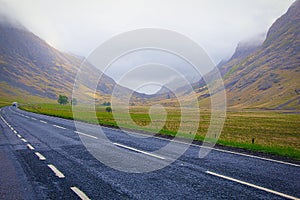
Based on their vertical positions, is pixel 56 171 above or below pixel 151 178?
below

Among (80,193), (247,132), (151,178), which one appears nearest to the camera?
(80,193)

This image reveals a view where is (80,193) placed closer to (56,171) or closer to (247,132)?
(56,171)

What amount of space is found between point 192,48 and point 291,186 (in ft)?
42.2

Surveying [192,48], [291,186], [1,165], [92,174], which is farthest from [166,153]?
[192,48]

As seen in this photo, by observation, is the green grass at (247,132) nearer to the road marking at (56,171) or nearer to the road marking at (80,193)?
the road marking at (80,193)

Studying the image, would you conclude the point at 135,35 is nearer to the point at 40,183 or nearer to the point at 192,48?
the point at 192,48

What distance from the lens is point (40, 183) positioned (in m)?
7.16

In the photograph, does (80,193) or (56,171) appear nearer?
(80,193)

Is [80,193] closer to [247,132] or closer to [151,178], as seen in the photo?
[151,178]

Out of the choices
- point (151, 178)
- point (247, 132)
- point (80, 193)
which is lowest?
point (80, 193)

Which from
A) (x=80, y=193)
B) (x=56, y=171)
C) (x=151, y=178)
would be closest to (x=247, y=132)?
(x=151, y=178)

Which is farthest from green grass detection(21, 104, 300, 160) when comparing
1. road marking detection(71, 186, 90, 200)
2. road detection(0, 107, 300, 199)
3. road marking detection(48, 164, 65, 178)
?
road marking detection(48, 164, 65, 178)

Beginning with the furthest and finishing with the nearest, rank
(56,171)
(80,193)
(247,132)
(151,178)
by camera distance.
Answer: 1. (247,132)
2. (56,171)
3. (151,178)
4. (80,193)

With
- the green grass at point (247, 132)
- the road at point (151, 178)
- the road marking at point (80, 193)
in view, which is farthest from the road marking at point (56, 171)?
the green grass at point (247, 132)
